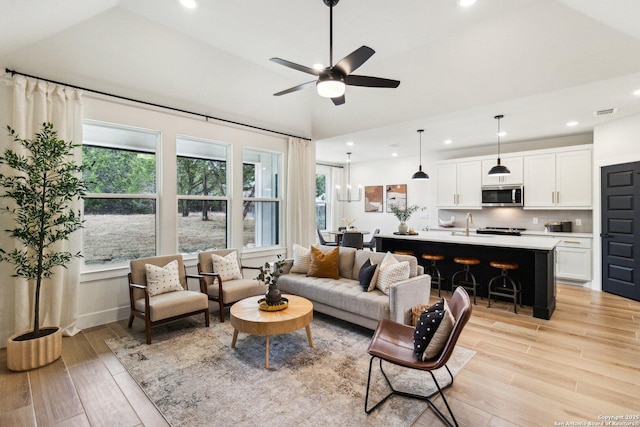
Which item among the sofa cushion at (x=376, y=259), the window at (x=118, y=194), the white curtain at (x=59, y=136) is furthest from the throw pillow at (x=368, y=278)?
the white curtain at (x=59, y=136)

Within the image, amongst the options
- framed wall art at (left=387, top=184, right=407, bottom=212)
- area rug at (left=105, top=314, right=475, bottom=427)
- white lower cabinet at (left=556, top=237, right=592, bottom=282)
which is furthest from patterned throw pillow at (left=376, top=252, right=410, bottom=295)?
framed wall art at (left=387, top=184, right=407, bottom=212)

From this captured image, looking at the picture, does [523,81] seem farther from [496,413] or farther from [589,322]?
[496,413]

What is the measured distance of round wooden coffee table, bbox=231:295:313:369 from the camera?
2771mm

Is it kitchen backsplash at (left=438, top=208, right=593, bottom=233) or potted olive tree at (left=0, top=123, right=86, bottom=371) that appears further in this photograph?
kitchen backsplash at (left=438, top=208, right=593, bottom=233)

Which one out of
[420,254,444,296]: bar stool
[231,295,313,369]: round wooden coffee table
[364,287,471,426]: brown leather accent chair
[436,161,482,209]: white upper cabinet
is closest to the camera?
[364,287,471,426]: brown leather accent chair

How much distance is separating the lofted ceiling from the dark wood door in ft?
3.24

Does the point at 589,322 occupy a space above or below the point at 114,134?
below

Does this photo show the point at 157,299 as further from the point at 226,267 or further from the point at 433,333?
the point at 433,333

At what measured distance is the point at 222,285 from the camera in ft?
13.2

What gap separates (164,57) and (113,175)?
1.74 meters

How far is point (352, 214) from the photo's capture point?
980cm

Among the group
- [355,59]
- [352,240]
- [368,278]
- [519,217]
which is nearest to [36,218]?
[355,59]

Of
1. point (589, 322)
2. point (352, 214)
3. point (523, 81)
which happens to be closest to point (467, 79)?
point (523, 81)

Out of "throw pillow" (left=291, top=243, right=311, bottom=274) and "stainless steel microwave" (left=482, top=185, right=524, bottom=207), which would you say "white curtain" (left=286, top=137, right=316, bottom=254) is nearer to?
"throw pillow" (left=291, top=243, right=311, bottom=274)
